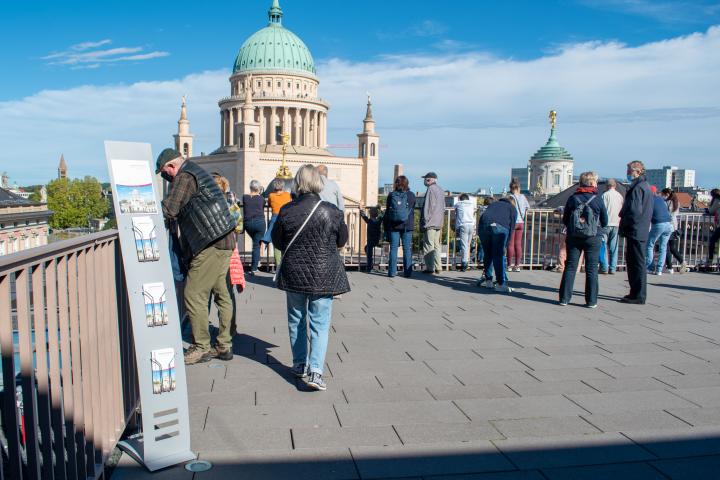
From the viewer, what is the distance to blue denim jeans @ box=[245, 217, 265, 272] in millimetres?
11594

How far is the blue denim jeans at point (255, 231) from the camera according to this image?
456 inches

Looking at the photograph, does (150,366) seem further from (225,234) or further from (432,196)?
(432,196)

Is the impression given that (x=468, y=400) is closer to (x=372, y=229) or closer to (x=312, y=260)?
(x=312, y=260)

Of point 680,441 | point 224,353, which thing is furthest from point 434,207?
point 680,441

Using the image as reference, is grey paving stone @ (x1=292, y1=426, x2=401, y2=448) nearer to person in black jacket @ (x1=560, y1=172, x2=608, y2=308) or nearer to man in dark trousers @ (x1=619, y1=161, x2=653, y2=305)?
person in black jacket @ (x1=560, y1=172, x2=608, y2=308)

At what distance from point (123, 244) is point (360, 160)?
9335 centimetres

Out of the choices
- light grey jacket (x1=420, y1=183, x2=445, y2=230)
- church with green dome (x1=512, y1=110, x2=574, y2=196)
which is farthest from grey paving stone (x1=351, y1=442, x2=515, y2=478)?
church with green dome (x1=512, y1=110, x2=574, y2=196)

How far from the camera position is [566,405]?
4910 millimetres

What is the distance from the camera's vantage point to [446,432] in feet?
14.3

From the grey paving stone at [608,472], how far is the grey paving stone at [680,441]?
26cm

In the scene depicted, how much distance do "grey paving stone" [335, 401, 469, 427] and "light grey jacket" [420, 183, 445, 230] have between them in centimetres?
738

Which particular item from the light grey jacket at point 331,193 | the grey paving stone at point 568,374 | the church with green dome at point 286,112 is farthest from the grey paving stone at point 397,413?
the church with green dome at point 286,112

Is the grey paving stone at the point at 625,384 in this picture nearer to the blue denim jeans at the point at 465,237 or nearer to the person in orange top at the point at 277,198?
the person in orange top at the point at 277,198

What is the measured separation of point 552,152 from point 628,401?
116902 millimetres
